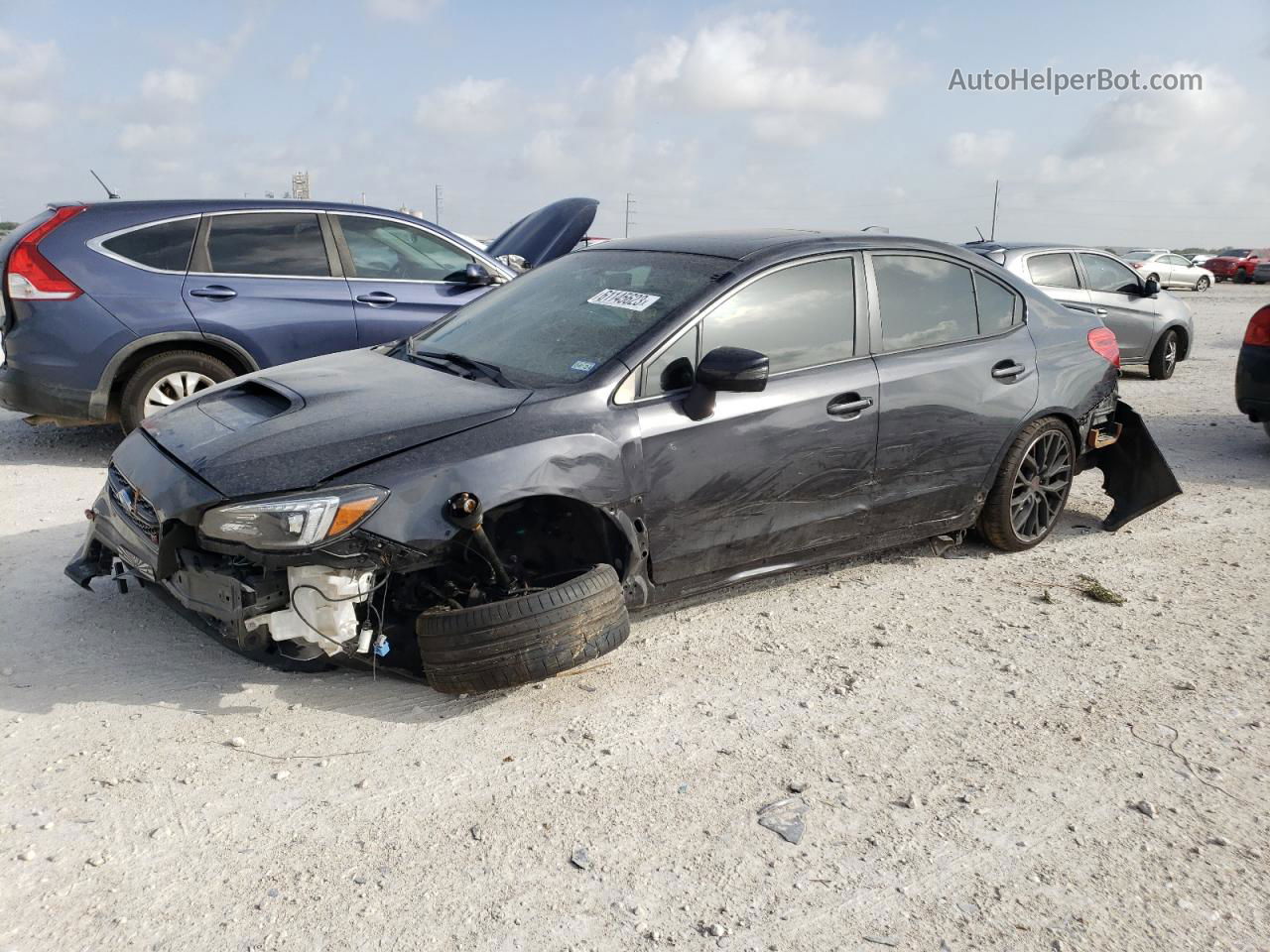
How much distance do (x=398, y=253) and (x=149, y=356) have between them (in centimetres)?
186

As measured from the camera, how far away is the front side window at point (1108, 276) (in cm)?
→ 1107

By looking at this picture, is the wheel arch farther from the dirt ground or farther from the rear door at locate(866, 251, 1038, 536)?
the rear door at locate(866, 251, 1038, 536)

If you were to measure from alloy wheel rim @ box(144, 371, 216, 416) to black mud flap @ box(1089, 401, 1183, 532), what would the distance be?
18.3 ft

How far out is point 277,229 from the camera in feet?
23.4

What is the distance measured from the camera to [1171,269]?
3419 centimetres

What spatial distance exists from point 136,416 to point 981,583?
5263mm

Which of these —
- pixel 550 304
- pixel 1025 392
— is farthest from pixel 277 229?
pixel 1025 392

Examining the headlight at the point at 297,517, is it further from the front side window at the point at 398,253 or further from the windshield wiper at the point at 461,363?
the front side window at the point at 398,253

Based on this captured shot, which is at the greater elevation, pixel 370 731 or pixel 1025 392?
pixel 1025 392

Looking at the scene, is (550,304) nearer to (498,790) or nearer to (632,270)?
(632,270)

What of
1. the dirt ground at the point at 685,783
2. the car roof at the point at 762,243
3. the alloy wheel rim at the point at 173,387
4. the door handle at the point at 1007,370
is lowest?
the dirt ground at the point at 685,783

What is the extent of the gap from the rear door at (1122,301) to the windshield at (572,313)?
26.6 feet

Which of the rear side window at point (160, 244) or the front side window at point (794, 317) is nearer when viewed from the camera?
the front side window at point (794, 317)

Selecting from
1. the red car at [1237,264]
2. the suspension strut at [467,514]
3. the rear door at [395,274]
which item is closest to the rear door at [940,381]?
the suspension strut at [467,514]
